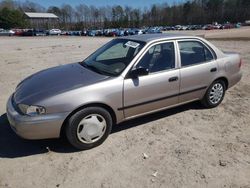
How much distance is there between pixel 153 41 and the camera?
4.68 meters

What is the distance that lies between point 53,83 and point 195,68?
256 centimetres

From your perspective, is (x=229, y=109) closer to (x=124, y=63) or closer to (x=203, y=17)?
(x=124, y=63)

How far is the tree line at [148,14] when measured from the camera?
11719 centimetres

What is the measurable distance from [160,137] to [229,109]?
197 cm

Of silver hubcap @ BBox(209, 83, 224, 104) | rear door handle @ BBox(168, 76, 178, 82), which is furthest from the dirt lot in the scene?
rear door handle @ BBox(168, 76, 178, 82)

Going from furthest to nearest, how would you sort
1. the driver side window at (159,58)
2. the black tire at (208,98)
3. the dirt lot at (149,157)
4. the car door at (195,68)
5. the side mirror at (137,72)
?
1. the black tire at (208,98)
2. the car door at (195,68)
3. the driver side window at (159,58)
4. the side mirror at (137,72)
5. the dirt lot at (149,157)

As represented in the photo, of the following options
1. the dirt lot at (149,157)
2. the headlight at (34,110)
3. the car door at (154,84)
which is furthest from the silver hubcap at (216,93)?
the headlight at (34,110)

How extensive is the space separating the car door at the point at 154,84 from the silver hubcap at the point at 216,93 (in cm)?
100

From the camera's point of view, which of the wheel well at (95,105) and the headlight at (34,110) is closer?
the headlight at (34,110)

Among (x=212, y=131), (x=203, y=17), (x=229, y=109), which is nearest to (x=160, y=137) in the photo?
(x=212, y=131)

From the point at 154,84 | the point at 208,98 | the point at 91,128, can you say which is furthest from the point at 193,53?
the point at 91,128

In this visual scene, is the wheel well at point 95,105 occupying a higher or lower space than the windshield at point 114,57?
lower

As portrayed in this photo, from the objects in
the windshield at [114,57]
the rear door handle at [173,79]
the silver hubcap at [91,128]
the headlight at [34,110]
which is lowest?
the silver hubcap at [91,128]

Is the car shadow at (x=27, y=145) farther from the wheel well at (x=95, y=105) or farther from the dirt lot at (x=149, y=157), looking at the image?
the wheel well at (x=95, y=105)
